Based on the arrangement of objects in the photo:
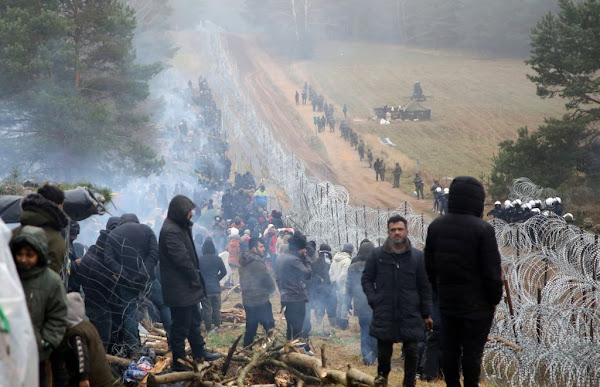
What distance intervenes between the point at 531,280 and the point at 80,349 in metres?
6.73

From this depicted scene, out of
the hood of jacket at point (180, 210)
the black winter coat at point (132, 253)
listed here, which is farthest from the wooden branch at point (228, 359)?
the black winter coat at point (132, 253)

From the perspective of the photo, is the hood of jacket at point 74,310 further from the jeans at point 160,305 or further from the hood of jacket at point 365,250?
the hood of jacket at point 365,250

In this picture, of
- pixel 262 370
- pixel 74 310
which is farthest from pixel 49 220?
pixel 262 370

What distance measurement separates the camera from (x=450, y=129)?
157 ft

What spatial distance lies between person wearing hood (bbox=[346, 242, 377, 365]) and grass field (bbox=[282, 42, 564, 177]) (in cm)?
2895

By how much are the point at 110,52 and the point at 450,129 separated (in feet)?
96.2

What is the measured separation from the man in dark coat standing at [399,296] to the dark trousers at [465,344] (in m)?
0.78

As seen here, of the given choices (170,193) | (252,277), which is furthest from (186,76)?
(252,277)

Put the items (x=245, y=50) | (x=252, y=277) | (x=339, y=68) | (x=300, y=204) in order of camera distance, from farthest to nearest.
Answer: (x=245, y=50) < (x=339, y=68) < (x=300, y=204) < (x=252, y=277)

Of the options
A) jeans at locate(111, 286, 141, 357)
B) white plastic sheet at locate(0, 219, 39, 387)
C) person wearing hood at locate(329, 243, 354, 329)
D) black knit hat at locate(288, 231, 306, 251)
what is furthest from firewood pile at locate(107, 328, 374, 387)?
person wearing hood at locate(329, 243, 354, 329)

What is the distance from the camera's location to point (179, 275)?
668 cm

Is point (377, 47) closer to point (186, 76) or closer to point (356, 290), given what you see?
point (186, 76)

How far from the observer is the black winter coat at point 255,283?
9.02 metres

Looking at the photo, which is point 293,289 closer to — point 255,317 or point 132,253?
point 255,317
